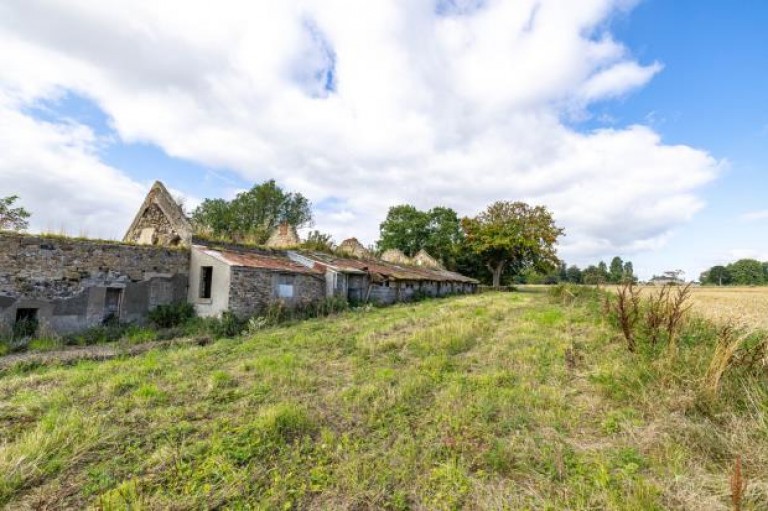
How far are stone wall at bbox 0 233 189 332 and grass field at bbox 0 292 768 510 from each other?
3873 millimetres

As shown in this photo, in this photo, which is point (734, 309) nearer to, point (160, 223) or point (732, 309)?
point (732, 309)

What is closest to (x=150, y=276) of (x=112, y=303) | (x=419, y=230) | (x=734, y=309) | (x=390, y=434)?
(x=112, y=303)

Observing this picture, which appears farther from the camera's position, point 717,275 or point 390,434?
point 717,275

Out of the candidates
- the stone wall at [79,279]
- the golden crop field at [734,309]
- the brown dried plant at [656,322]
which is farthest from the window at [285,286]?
the golden crop field at [734,309]

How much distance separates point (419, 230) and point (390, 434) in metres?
47.5

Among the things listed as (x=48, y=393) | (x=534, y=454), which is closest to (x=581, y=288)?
(x=534, y=454)

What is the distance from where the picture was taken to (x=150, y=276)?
12836 mm

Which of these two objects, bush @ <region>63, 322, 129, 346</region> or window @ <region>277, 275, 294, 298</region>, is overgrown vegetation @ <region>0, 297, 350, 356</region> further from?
window @ <region>277, 275, 294, 298</region>

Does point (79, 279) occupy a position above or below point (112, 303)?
above

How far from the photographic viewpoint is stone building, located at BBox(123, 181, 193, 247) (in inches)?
605

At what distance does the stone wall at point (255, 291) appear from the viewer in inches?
508

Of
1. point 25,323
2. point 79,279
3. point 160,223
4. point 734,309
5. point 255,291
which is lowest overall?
point 25,323

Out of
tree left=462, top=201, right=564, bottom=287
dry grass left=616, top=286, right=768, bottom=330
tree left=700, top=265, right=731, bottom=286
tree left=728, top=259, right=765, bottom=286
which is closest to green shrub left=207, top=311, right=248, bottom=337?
dry grass left=616, top=286, right=768, bottom=330

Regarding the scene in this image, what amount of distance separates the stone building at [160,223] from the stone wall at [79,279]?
2087 millimetres
